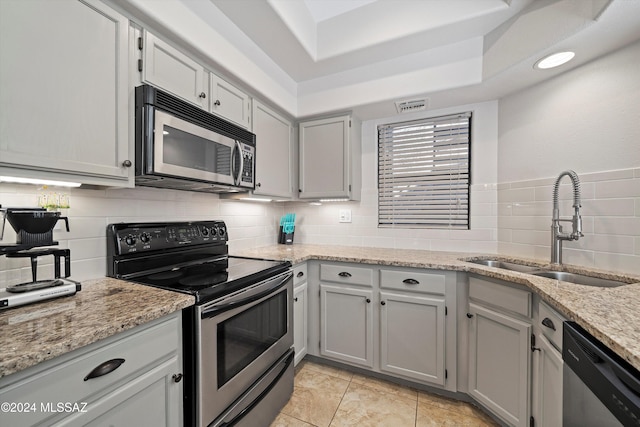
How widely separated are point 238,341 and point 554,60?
2.41 m

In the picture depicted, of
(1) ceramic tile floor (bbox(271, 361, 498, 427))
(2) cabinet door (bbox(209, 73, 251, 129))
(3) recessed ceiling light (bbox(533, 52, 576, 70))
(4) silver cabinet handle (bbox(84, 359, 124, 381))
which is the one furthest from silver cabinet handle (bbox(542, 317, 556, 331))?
(2) cabinet door (bbox(209, 73, 251, 129))

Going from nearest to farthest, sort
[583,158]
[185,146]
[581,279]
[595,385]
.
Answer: [595,385], [185,146], [581,279], [583,158]

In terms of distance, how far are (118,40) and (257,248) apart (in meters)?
1.73

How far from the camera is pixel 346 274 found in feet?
6.57

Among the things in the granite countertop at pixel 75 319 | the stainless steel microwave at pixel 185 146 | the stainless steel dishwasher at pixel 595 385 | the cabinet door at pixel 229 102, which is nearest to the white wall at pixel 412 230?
the stainless steel microwave at pixel 185 146

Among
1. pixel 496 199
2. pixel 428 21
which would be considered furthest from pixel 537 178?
pixel 428 21

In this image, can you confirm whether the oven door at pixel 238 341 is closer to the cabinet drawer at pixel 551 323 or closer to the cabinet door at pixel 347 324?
the cabinet door at pixel 347 324

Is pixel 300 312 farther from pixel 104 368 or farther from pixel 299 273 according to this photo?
pixel 104 368

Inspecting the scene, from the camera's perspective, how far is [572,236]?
154 centimetres

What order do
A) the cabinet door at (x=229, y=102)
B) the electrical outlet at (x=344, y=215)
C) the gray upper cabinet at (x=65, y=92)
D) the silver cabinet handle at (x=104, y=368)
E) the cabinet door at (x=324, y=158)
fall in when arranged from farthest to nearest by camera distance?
the electrical outlet at (x=344, y=215)
the cabinet door at (x=324, y=158)
the cabinet door at (x=229, y=102)
the gray upper cabinet at (x=65, y=92)
the silver cabinet handle at (x=104, y=368)

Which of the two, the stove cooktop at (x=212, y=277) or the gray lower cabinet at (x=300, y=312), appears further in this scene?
the gray lower cabinet at (x=300, y=312)

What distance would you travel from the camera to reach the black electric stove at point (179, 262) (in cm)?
124

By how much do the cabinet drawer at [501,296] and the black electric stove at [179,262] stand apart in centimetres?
120

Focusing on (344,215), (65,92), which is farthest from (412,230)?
(65,92)
